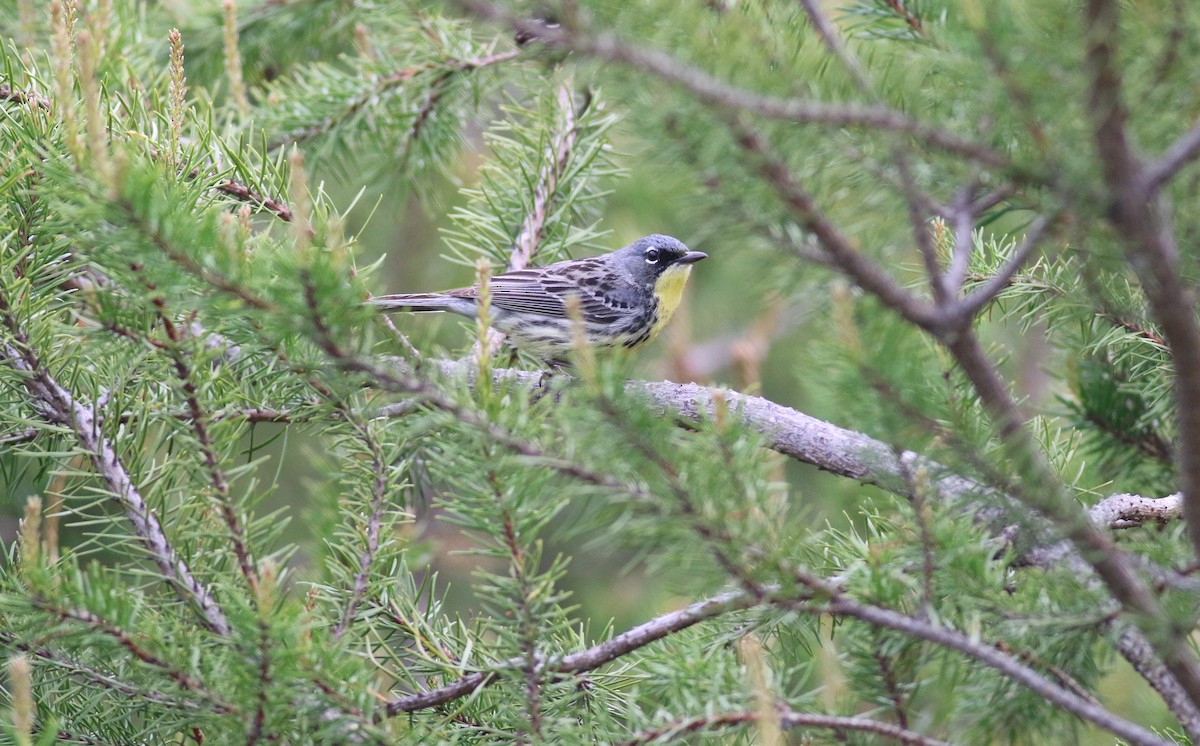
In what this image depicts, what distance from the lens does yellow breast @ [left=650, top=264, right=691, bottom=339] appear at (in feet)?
17.6

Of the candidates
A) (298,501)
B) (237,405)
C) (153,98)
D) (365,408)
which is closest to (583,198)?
(153,98)

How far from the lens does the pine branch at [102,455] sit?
6.64 feet

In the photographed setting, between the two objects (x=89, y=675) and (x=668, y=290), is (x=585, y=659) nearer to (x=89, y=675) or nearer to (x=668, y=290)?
(x=89, y=675)

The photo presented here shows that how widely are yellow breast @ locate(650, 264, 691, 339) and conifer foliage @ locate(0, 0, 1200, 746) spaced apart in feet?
9.16

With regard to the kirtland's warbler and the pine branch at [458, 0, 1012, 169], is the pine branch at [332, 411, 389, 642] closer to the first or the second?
the pine branch at [458, 0, 1012, 169]

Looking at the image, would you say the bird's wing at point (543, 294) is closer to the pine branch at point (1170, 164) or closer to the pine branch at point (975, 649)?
the pine branch at point (975, 649)

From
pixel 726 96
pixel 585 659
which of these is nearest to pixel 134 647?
pixel 585 659

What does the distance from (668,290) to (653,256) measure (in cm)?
21

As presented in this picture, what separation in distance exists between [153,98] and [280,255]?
5.82ft

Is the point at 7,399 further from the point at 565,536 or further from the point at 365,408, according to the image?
the point at 565,536

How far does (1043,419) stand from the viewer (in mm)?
2697

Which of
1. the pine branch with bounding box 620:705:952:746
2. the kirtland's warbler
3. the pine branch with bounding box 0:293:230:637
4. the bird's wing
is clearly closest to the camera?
the pine branch with bounding box 620:705:952:746

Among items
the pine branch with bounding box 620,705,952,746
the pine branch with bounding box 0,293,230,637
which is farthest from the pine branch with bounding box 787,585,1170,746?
the pine branch with bounding box 0,293,230,637

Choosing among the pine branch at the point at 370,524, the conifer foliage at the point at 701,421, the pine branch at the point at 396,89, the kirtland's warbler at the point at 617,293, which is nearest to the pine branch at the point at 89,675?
the conifer foliage at the point at 701,421
